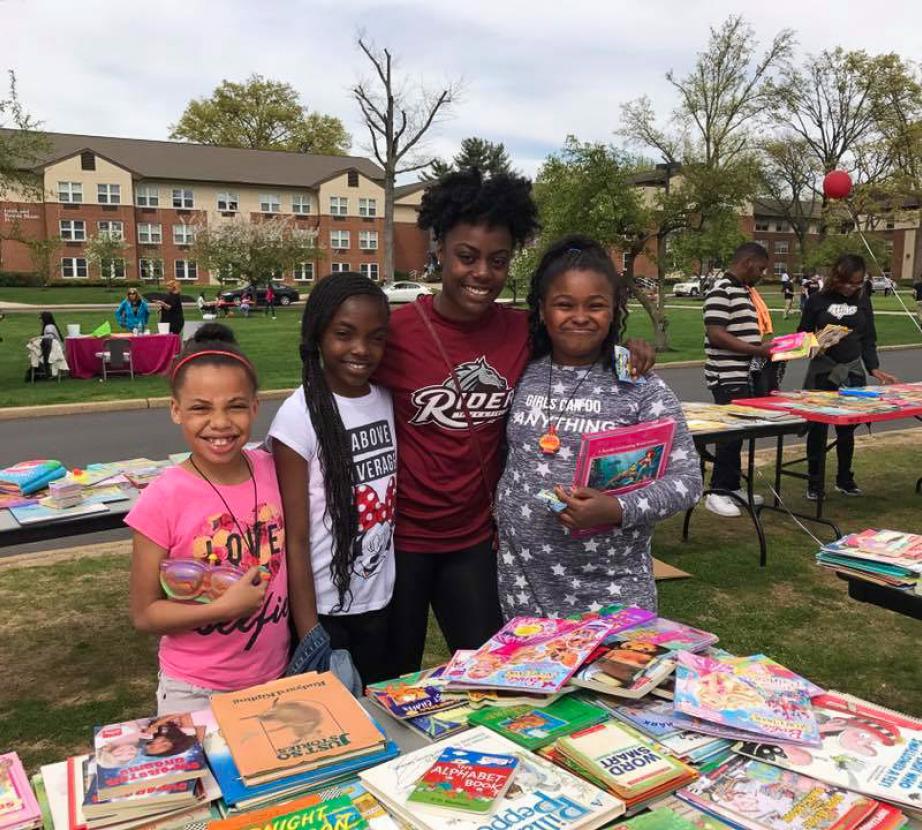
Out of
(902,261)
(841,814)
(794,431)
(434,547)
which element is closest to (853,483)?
(794,431)

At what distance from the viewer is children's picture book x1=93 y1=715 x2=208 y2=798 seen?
1.29m

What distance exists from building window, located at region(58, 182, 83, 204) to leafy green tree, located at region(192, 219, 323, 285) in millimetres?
12890

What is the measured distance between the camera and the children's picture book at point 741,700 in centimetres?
147

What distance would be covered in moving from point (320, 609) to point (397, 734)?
63cm

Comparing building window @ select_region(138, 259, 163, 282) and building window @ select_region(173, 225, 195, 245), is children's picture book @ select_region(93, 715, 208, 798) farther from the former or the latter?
A: building window @ select_region(173, 225, 195, 245)

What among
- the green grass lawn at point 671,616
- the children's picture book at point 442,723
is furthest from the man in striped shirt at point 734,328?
the children's picture book at point 442,723

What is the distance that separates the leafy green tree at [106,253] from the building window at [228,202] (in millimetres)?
7996

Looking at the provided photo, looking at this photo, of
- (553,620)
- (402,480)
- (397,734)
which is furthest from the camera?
(402,480)

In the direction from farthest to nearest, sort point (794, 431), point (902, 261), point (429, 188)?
1. point (902, 261)
2. point (794, 431)
3. point (429, 188)

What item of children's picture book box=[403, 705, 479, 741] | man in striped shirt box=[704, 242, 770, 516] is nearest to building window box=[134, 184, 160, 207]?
man in striped shirt box=[704, 242, 770, 516]

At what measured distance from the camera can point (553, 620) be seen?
1.91 m

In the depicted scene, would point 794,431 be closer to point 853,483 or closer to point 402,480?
point 853,483

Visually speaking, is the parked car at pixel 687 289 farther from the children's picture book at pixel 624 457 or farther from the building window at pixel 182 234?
the children's picture book at pixel 624 457

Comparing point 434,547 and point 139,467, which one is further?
point 139,467
